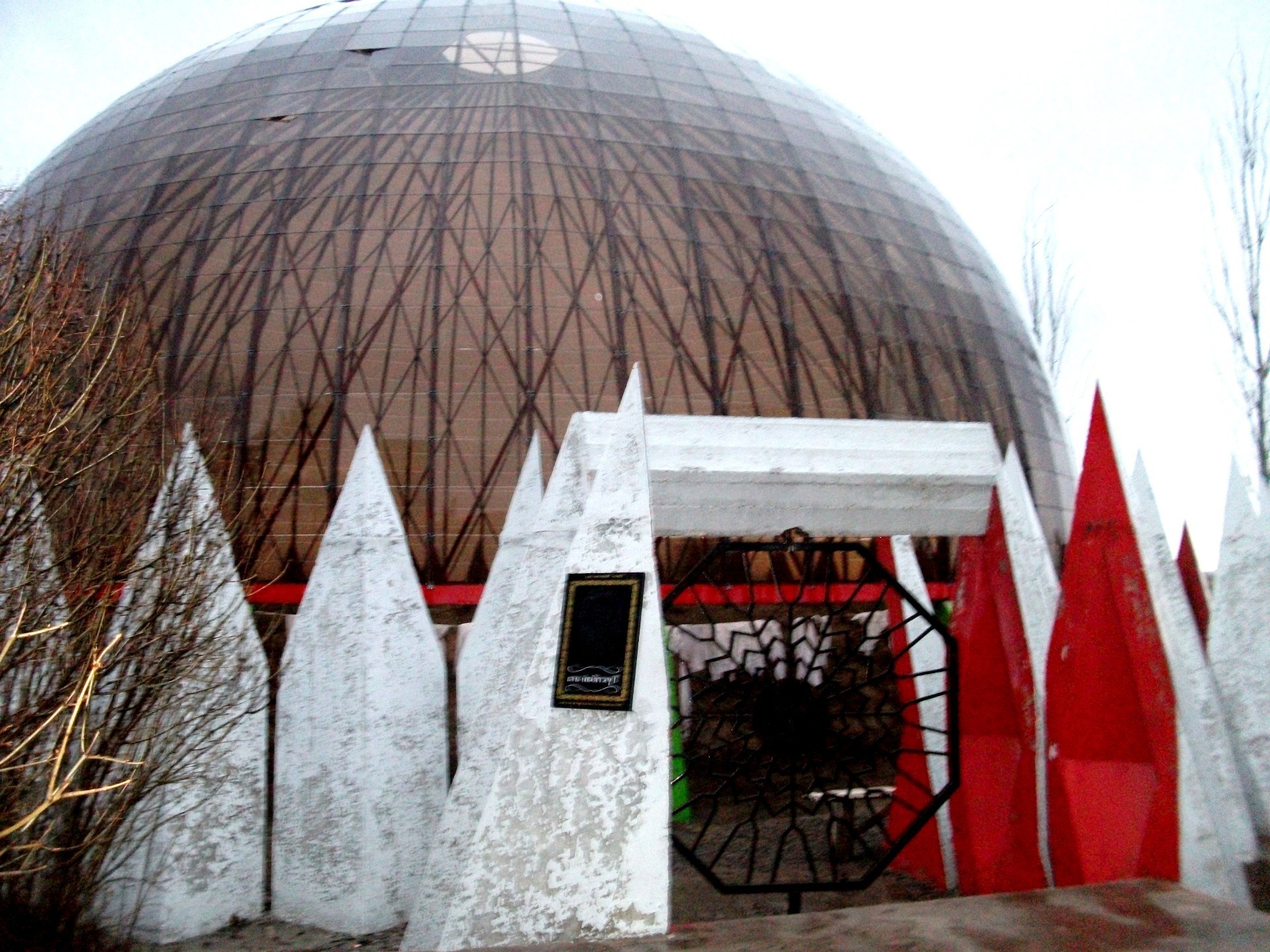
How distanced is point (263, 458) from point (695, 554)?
19.7ft

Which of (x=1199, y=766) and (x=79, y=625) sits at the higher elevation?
(x=79, y=625)

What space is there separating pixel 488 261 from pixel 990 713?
9372mm

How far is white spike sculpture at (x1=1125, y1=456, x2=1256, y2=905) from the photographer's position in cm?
634

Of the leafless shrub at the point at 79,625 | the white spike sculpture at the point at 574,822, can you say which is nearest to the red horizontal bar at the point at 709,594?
the leafless shrub at the point at 79,625

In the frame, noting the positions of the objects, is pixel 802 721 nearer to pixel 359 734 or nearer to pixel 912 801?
pixel 912 801

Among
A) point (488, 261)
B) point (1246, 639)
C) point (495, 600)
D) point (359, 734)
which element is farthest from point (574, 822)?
point (488, 261)

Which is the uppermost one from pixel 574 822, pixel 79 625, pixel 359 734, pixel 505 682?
pixel 79 625

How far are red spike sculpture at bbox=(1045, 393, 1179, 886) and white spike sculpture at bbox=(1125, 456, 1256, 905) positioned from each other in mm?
72

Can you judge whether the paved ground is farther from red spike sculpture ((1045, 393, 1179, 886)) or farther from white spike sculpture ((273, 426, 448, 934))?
white spike sculpture ((273, 426, 448, 934))

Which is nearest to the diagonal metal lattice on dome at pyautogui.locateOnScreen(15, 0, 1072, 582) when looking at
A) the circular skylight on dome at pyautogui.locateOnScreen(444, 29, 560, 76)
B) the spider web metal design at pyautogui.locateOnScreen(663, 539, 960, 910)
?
the circular skylight on dome at pyautogui.locateOnScreen(444, 29, 560, 76)

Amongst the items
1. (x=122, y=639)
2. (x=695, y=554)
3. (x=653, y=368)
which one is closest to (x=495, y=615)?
(x=122, y=639)

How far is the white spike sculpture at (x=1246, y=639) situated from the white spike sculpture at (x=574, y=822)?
4.04 metres

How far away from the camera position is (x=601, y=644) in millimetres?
6031

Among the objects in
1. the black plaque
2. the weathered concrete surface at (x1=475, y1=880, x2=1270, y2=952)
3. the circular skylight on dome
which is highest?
the circular skylight on dome
